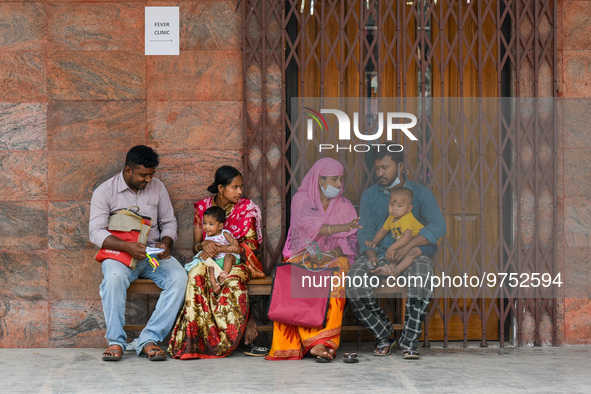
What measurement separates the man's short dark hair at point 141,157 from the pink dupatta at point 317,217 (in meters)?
1.12

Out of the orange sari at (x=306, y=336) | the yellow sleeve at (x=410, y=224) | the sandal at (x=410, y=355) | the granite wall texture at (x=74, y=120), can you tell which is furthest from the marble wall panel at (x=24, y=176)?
the sandal at (x=410, y=355)

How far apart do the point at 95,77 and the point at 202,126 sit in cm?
92

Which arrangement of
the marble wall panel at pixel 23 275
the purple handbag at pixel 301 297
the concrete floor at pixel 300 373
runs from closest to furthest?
the concrete floor at pixel 300 373
the purple handbag at pixel 301 297
the marble wall panel at pixel 23 275

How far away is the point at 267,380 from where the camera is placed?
15.6ft

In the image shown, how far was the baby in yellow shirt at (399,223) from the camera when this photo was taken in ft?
18.1

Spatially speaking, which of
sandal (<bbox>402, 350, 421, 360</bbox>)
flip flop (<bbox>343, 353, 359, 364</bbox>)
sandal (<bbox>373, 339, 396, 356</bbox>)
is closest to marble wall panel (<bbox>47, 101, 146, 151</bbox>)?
flip flop (<bbox>343, 353, 359, 364</bbox>)

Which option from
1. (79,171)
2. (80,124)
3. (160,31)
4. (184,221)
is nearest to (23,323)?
(79,171)

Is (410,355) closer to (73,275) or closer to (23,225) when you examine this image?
(73,275)

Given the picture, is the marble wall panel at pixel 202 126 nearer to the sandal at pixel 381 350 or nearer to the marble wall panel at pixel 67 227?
the marble wall panel at pixel 67 227

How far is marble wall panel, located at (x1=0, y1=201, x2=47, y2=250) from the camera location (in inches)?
226

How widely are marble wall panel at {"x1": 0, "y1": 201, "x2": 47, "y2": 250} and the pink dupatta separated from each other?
1.94 metres

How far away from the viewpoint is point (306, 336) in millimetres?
5270

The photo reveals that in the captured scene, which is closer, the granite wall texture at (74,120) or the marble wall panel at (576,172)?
the granite wall texture at (74,120)

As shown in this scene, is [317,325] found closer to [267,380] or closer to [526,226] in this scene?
[267,380]
